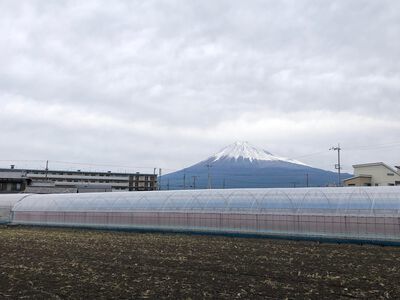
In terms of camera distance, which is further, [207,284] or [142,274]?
[142,274]

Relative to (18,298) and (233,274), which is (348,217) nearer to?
(233,274)

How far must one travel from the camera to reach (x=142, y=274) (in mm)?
13094

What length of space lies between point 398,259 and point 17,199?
115 ft

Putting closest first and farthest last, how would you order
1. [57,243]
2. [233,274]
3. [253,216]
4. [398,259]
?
1. [233,274]
2. [398,259]
3. [57,243]
4. [253,216]

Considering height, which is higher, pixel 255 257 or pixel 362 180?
pixel 362 180

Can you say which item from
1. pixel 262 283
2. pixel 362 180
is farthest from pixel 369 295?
pixel 362 180

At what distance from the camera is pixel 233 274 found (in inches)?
508

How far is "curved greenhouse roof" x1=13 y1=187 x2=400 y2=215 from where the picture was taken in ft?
77.9

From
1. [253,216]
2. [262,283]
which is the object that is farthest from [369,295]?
[253,216]

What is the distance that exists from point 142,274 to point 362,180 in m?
58.4

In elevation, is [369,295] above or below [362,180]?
below

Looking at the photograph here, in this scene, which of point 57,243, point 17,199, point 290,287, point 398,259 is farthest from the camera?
point 17,199

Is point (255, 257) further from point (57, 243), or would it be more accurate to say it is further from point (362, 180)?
point (362, 180)

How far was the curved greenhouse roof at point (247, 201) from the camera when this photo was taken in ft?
77.9
